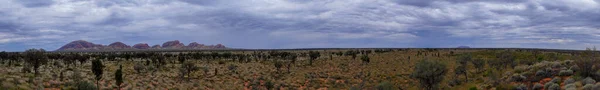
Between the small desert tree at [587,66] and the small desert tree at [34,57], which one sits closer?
the small desert tree at [587,66]

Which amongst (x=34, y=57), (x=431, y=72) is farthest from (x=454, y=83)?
(x=34, y=57)

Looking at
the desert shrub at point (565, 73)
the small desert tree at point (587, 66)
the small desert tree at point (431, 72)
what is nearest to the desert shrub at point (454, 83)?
the small desert tree at point (431, 72)

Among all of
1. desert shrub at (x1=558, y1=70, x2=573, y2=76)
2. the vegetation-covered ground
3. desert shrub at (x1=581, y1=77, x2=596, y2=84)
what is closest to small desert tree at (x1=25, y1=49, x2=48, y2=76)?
the vegetation-covered ground

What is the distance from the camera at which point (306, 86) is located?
41.8m

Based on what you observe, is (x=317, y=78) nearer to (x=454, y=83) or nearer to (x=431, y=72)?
(x=454, y=83)

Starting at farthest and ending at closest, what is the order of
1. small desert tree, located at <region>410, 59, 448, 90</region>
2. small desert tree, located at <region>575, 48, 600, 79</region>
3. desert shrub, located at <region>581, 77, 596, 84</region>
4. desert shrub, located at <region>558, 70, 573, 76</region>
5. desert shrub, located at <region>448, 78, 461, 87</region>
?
desert shrub, located at <region>448, 78, 461, 87</region>
small desert tree, located at <region>410, 59, 448, 90</region>
desert shrub, located at <region>558, 70, 573, 76</region>
small desert tree, located at <region>575, 48, 600, 79</region>
desert shrub, located at <region>581, 77, 596, 84</region>

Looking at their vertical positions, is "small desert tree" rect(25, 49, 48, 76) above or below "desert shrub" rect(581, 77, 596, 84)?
above

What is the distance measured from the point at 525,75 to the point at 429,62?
7952 mm

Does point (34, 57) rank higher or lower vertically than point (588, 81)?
higher

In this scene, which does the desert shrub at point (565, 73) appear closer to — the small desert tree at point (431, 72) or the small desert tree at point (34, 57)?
the small desert tree at point (431, 72)

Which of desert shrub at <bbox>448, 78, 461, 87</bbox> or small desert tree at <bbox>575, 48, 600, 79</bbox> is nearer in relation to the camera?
small desert tree at <bbox>575, 48, 600, 79</bbox>

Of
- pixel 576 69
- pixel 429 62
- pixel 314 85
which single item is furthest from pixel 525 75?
pixel 314 85

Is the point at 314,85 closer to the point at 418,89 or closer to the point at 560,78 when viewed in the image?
the point at 418,89

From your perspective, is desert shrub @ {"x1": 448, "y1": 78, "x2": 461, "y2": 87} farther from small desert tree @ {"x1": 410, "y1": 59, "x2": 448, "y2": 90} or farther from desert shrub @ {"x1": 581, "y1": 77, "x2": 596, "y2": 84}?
desert shrub @ {"x1": 581, "y1": 77, "x2": 596, "y2": 84}
